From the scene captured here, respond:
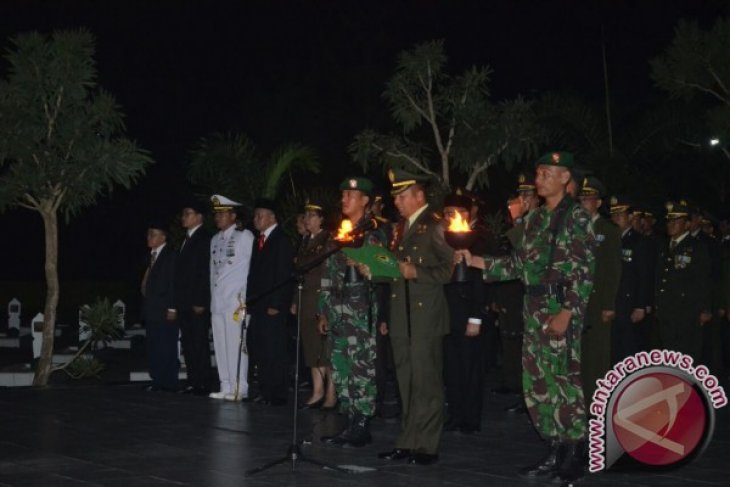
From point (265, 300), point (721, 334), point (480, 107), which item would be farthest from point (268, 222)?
point (480, 107)

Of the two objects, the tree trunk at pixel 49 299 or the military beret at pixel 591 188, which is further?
the tree trunk at pixel 49 299

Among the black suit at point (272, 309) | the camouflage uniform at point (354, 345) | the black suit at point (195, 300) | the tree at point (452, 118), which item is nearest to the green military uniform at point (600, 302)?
the camouflage uniform at point (354, 345)

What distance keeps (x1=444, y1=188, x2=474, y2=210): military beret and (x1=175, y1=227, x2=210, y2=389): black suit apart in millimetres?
3766

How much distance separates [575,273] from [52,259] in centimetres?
838

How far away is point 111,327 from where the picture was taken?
49.8 ft

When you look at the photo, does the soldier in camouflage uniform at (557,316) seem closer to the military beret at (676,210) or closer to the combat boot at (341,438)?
the combat boot at (341,438)

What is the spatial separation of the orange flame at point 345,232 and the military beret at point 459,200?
6.73 feet

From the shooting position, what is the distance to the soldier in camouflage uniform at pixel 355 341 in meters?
9.98

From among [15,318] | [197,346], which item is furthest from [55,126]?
[15,318]

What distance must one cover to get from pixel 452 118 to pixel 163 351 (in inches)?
405

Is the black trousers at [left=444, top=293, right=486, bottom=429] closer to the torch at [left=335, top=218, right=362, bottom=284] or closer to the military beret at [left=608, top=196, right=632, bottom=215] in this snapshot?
the torch at [left=335, top=218, right=362, bottom=284]

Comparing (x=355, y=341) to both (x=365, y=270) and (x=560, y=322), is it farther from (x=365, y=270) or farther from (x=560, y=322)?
(x=560, y=322)

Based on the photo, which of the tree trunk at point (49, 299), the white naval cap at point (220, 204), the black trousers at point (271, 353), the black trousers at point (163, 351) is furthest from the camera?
the tree trunk at point (49, 299)

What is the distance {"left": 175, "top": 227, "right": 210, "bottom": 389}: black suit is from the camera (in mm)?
13859
